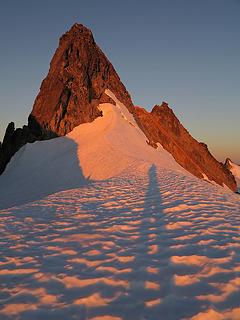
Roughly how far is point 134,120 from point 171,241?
4241 centimetres

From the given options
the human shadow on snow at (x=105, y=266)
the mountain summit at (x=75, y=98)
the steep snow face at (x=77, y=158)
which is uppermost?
the mountain summit at (x=75, y=98)

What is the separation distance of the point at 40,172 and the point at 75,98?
47.8ft

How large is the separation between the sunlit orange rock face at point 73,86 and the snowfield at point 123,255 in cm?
2674

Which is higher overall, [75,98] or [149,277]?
[75,98]

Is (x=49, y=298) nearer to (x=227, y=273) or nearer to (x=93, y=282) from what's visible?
(x=93, y=282)

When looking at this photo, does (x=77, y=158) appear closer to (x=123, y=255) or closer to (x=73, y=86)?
(x=73, y=86)

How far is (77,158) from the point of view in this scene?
3262 centimetres

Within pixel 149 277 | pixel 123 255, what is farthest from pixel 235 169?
pixel 149 277

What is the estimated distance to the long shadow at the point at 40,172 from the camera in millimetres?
25656

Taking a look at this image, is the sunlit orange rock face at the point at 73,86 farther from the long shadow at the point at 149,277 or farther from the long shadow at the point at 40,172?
the long shadow at the point at 149,277

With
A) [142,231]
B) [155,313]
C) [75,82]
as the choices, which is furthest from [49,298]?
[75,82]

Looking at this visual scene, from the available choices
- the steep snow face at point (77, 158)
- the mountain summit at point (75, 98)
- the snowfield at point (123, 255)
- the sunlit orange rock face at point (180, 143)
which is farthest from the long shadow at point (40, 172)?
the sunlit orange rock face at point (180, 143)

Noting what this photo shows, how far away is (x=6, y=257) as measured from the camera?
270 inches

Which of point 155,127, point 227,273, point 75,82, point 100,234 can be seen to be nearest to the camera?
point 227,273
